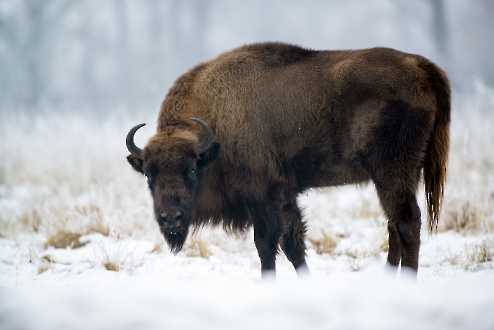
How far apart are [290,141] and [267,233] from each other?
0.73 metres

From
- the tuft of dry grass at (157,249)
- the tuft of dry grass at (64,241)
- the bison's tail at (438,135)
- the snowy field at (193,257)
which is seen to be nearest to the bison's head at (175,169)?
the snowy field at (193,257)

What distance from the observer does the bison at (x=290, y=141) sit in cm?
429

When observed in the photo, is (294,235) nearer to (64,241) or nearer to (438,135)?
(438,135)

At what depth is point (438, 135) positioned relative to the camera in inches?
172

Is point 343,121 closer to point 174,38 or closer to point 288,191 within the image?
point 288,191

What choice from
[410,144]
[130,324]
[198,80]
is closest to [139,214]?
[198,80]

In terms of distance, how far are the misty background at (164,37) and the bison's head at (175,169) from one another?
54.8 ft

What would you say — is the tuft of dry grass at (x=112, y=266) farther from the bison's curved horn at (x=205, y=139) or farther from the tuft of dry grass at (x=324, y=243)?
the tuft of dry grass at (x=324, y=243)

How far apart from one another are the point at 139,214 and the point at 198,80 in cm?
232

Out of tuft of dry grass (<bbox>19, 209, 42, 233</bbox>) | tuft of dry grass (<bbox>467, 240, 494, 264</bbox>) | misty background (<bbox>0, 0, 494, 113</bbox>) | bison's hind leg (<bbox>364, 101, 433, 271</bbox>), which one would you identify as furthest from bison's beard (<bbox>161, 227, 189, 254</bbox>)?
misty background (<bbox>0, 0, 494, 113</bbox>)

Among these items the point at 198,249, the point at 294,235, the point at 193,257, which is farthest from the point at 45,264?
the point at 294,235

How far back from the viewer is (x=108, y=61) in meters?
27.9

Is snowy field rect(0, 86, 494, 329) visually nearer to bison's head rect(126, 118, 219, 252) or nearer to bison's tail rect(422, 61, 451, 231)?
bison's head rect(126, 118, 219, 252)

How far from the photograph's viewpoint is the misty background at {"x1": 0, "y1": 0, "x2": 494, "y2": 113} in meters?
21.7
